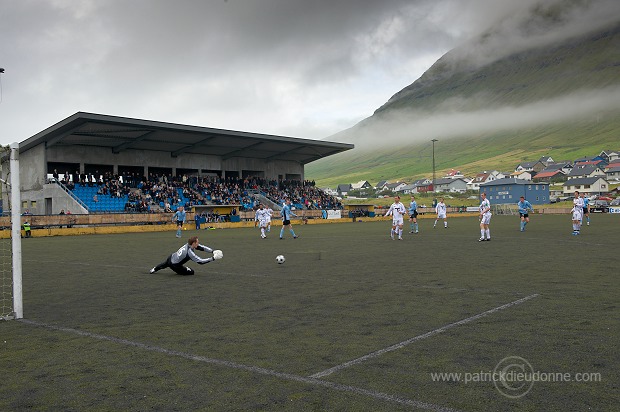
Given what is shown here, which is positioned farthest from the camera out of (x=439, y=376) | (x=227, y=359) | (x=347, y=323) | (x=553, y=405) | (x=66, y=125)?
(x=66, y=125)

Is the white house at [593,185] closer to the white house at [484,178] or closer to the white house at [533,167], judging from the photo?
the white house at [484,178]

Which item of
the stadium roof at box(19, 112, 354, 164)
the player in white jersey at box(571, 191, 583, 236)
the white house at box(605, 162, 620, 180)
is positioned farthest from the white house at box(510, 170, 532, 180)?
the player in white jersey at box(571, 191, 583, 236)

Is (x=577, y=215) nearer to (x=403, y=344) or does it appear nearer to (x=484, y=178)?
(x=403, y=344)

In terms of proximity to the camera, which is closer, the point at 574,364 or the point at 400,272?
the point at 574,364

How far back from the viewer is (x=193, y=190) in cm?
5475

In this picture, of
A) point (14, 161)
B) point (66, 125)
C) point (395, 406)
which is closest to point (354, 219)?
point (66, 125)

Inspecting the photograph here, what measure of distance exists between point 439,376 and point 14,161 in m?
7.70

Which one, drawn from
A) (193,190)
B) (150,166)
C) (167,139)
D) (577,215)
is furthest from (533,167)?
(577,215)

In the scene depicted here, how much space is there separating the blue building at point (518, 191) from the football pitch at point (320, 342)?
109 meters

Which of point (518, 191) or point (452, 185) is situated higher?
point (452, 185)

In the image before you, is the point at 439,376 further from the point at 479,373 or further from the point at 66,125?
the point at 66,125

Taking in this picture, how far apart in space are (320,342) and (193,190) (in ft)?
164

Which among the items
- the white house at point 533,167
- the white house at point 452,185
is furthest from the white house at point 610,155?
the white house at point 452,185

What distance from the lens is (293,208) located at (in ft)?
192
